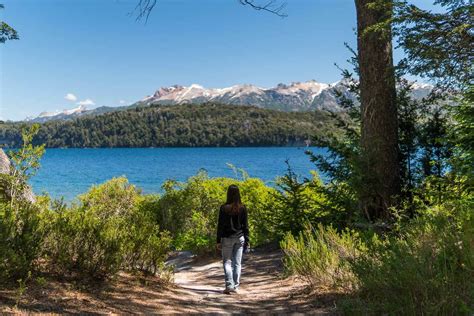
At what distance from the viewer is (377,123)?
24.8 ft

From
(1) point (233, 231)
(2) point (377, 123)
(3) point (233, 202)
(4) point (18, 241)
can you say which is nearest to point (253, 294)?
(1) point (233, 231)

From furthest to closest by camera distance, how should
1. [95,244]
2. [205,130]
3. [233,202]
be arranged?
1. [205,130]
2. [233,202]
3. [95,244]

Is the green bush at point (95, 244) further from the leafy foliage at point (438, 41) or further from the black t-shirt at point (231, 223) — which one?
the leafy foliage at point (438, 41)

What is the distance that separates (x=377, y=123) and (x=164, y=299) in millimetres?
4944

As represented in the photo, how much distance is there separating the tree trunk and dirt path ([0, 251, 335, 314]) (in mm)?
2288

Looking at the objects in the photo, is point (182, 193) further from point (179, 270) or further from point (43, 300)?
point (43, 300)

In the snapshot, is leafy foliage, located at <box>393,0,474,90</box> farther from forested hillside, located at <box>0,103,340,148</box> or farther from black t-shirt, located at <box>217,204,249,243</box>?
forested hillside, located at <box>0,103,340,148</box>

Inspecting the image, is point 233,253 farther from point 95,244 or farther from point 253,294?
point 95,244

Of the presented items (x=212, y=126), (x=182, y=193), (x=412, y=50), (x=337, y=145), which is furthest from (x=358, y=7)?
(x=212, y=126)

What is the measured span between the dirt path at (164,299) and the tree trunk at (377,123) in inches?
90.1

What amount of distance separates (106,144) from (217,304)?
20455 centimetres

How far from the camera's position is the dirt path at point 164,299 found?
159 inches

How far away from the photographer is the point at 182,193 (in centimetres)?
1437

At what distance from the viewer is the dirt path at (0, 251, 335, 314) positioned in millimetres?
4047
